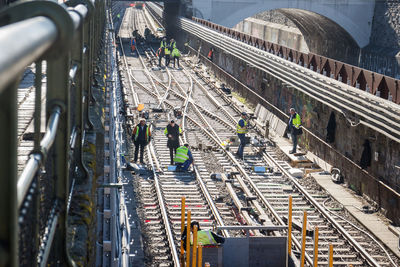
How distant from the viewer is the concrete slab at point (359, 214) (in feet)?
42.1

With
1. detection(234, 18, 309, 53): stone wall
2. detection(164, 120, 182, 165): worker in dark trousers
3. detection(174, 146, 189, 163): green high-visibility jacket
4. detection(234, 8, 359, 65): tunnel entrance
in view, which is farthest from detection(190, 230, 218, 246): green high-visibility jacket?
detection(234, 18, 309, 53): stone wall

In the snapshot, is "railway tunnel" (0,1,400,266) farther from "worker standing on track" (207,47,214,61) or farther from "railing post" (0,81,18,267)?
"worker standing on track" (207,47,214,61)

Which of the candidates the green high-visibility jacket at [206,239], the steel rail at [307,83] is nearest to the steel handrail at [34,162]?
the green high-visibility jacket at [206,239]

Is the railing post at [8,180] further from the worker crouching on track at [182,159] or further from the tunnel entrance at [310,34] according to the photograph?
the tunnel entrance at [310,34]

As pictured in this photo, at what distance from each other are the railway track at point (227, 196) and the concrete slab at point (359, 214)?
263mm

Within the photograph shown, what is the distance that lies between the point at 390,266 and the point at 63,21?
10.8 metres

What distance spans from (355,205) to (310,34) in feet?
135

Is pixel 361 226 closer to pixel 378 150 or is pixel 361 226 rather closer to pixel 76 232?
pixel 378 150

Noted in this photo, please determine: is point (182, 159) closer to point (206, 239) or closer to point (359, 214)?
point (359, 214)

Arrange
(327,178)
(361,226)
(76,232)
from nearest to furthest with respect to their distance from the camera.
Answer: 1. (76,232)
2. (361,226)
3. (327,178)

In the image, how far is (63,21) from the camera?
1.77 m

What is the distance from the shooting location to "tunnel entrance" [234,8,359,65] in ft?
160

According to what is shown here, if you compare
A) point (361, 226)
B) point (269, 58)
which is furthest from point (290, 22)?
point (361, 226)

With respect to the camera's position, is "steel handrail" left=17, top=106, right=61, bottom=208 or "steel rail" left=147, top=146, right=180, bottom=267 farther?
"steel rail" left=147, top=146, right=180, bottom=267
